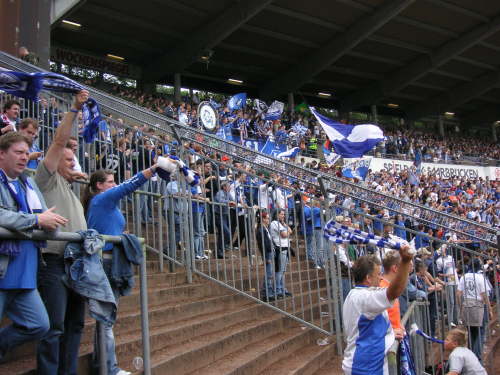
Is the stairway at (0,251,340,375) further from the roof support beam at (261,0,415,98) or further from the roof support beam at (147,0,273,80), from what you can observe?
the roof support beam at (261,0,415,98)

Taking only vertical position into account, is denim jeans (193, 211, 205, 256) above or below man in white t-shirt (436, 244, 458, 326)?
above

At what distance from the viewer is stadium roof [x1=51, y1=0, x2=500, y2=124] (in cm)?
2355

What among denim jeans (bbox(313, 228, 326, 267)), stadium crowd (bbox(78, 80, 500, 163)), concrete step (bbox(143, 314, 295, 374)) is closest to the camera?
concrete step (bbox(143, 314, 295, 374))

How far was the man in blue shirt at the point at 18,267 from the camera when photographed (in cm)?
311

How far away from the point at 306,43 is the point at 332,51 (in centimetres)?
132

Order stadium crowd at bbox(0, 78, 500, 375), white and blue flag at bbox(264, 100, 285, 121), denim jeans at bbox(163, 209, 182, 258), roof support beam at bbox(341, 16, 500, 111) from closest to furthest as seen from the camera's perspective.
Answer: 1. stadium crowd at bbox(0, 78, 500, 375)
2. denim jeans at bbox(163, 209, 182, 258)
3. white and blue flag at bbox(264, 100, 285, 121)
4. roof support beam at bbox(341, 16, 500, 111)

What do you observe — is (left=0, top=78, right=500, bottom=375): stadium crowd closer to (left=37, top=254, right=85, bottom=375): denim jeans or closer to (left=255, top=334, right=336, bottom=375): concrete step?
(left=37, top=254, right=85, bottom=375): denim jeans

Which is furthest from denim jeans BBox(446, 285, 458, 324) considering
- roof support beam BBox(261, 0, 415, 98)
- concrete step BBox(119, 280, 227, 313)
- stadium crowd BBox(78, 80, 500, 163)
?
roof support beam BBox(261, 0, 415, 98)

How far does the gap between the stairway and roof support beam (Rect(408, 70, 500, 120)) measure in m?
29.9

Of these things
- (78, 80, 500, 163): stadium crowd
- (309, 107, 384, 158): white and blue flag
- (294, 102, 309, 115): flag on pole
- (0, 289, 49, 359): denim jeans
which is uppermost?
(294, 102, 309, 115): flag on pole

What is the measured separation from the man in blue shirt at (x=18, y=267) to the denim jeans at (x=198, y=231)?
12.1 feet

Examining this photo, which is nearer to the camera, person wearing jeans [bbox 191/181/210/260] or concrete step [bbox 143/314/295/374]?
concrete step [bbox 143/314/295/374]

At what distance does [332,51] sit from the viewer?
2741 cm

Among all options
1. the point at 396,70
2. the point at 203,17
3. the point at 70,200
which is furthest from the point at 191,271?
the point at 396,70
